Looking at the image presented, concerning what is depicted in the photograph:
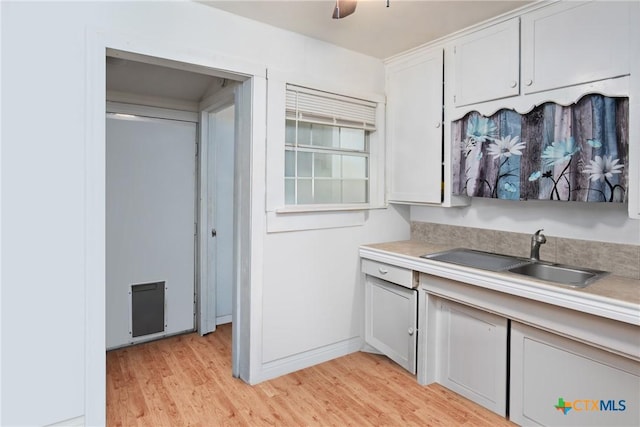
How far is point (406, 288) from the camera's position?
103 inches

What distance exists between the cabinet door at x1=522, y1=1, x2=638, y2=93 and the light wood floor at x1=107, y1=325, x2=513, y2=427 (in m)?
1.93

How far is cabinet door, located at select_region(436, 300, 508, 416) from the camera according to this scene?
7.18 feet

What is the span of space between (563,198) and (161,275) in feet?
9.95

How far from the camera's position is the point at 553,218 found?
2420mm

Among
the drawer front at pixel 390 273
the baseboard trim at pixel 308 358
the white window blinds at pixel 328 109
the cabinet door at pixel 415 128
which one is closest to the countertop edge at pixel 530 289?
the drawer front at pixel 390 273

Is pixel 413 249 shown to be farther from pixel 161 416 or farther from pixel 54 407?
pixel 54 407

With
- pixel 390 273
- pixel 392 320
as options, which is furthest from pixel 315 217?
pixel 392 320

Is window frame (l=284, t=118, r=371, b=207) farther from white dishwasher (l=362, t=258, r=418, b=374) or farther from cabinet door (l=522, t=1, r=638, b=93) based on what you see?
cabinet door (l=522, t=1, r=638, b=93)

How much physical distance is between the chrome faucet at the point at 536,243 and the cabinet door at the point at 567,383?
50 centimetres

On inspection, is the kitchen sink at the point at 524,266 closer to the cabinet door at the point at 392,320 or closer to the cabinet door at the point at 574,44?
the cabinet door at the point at 392,320

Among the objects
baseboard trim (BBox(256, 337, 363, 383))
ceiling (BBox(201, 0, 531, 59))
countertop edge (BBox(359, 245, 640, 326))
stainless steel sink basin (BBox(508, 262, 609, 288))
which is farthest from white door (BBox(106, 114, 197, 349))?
stainless steel sink basin (BBox(508, 262, 609, 288))

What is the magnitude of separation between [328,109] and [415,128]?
0.69m

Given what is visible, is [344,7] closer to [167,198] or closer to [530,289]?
[530,289]

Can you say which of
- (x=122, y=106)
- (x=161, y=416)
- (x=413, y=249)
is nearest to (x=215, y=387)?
(x=161, y=416)
